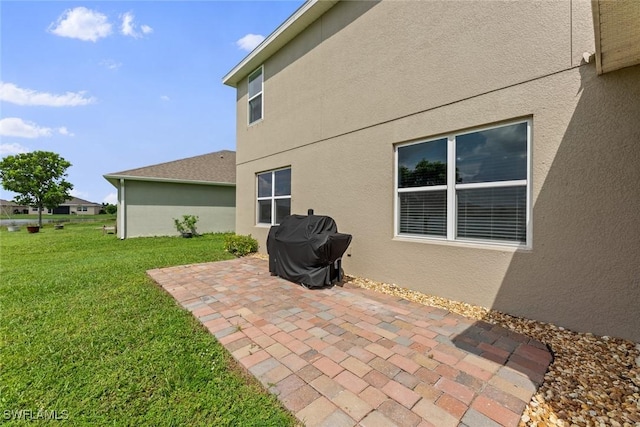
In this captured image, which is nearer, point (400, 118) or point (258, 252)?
point (400, 118)

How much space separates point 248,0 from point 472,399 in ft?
29.7

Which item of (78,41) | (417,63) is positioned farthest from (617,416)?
(78,41)

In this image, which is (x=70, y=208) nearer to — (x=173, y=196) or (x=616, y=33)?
(x=173, y=196)

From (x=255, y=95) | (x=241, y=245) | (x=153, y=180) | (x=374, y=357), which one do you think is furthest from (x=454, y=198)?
(x=153, y=180)

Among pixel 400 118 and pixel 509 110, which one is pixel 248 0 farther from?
pixel 509 110

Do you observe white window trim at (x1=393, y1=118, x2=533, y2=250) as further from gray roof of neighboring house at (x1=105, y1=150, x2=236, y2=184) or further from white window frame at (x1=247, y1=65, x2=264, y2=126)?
gray roof of neighboring house at (x1=105, y1=150, x2=236, y2=184)

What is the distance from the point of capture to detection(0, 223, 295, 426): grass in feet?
Answer: 6.40

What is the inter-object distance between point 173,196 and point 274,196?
9.15m

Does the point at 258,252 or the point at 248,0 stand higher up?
the point at 248,0

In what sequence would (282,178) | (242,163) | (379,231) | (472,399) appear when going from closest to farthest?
(472,399) < (379,231) < (282,178) < (242,163)

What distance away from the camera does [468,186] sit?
4074mm

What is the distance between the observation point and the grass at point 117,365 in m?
1.95

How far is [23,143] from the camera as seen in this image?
28.3 meters

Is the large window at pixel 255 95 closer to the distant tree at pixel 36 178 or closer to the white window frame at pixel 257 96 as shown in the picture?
the white window frame at pixel 257 96
